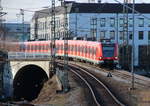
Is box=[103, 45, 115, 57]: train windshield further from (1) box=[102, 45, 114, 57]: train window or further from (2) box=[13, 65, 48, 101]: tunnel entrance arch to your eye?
(2) box=[13, 65, 48, 101]: tunnel entrance arch

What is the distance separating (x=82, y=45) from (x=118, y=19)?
1469 inches

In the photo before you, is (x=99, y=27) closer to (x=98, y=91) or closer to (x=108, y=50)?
(x=108, y=50)

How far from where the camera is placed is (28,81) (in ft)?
222

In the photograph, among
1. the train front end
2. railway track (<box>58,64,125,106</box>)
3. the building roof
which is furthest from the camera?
the building roof

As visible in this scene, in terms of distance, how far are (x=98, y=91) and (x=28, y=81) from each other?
3193 centimetres

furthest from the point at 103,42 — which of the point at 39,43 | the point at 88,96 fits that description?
the point at 39,43

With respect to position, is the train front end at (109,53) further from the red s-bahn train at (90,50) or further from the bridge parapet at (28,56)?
the bridge parapet at (28,56)

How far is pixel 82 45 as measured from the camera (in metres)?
62.2

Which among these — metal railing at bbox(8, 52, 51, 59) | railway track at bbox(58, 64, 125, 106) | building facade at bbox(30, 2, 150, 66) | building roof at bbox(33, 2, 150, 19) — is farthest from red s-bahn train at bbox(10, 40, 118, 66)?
building roof at bbox(33, 2, 150, 19)

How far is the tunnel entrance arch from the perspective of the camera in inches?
2532

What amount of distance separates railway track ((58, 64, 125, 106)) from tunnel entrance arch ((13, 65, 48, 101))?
581 inches

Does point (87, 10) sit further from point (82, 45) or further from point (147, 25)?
point (82, 45)

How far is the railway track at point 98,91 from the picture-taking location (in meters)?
31.6

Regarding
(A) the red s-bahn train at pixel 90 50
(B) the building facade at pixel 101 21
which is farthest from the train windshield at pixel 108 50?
(B) the building facade at pixel 101 21
